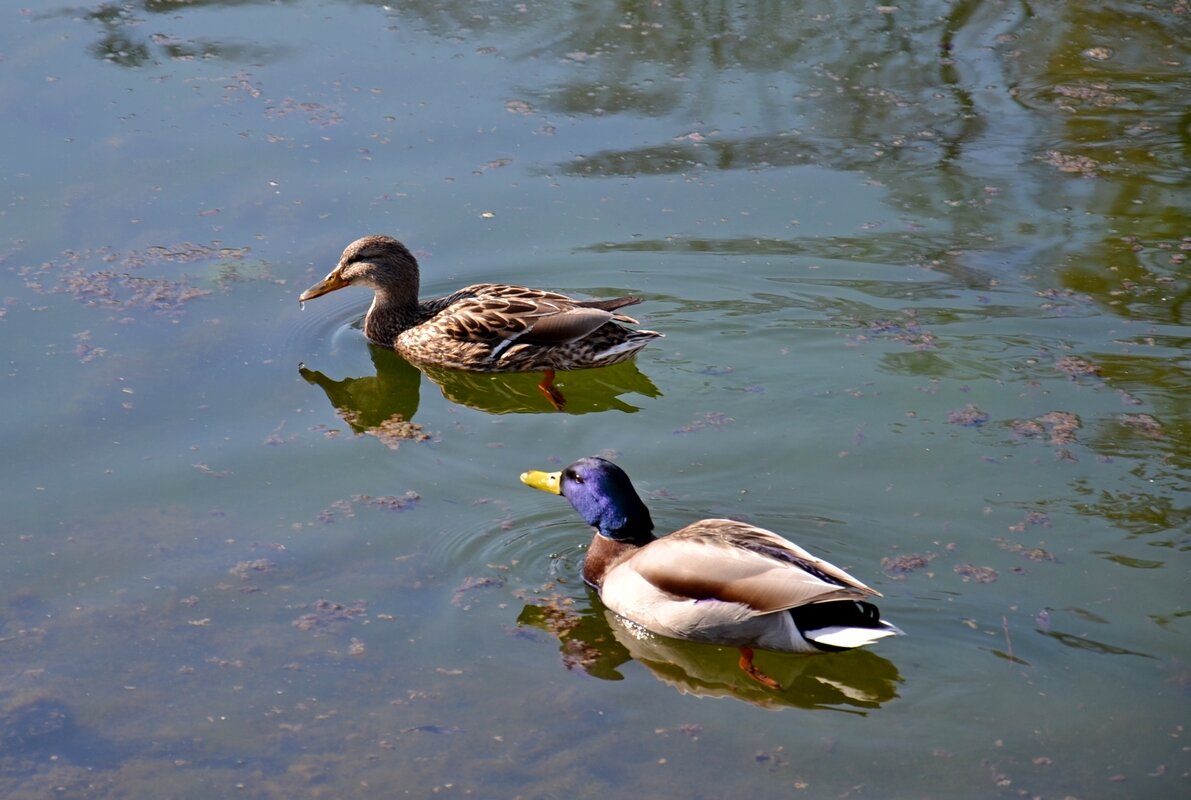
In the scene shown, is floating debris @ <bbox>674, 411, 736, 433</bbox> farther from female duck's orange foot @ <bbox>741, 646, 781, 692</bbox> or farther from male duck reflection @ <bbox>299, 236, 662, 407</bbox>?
female duck's orange foot @ <bbox>741, 646, 781, 692</bbox>

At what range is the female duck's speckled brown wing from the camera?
860cm

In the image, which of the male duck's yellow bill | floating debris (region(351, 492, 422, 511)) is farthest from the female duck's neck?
the male duck's yellow bill

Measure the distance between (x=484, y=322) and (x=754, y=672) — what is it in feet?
10.5

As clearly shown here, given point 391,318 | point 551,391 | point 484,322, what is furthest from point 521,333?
point 391,318

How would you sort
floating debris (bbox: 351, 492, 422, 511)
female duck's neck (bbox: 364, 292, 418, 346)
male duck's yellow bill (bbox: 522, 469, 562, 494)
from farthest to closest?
female duck's neck (bbox: 364, 292, 418, 346), floating debris (bbox: 351, 492, 422, 511), male duck's yellow bill (bbox: 522, 469, 562, 494)

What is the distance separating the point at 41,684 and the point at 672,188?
5.52 meters

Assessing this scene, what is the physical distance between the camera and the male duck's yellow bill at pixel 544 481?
695cm

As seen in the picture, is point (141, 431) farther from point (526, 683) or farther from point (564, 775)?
point (564, 775)

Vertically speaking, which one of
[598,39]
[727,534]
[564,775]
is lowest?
[564,775]

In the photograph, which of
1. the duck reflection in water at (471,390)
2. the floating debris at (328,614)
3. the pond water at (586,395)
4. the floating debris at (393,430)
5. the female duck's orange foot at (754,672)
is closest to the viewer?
the pond water at (586,395)

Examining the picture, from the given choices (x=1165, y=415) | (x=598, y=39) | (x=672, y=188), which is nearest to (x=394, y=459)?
(x=672, y=188)

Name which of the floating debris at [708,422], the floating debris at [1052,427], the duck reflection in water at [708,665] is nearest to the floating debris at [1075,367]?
the floating debris at [1052,427]

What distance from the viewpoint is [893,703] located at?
596 cm

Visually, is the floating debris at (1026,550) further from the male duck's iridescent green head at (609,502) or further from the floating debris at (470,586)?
the floating debris at (470,586)
